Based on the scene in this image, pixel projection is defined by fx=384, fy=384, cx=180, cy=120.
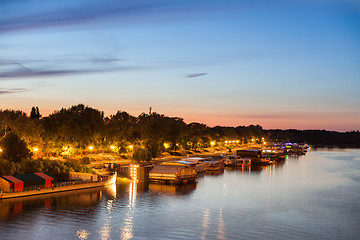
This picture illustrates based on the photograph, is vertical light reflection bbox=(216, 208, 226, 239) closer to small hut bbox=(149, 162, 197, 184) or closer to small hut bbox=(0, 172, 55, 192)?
small hut bbox=(0, 172, 55, 192)

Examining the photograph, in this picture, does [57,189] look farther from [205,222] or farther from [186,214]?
[205,222]

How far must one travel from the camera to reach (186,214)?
6084cm

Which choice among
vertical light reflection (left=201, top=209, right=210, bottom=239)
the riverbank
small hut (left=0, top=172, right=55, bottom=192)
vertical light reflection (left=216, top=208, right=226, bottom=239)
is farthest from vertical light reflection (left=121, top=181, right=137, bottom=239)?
small hut (left=0, top=172, right=55, bottom=192)

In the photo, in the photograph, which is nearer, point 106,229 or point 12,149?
point 106,229

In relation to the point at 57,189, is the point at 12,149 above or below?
above

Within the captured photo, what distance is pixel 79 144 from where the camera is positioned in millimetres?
119375

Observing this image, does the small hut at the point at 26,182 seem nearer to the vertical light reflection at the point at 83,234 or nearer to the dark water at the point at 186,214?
the dark water at the point at 186,214

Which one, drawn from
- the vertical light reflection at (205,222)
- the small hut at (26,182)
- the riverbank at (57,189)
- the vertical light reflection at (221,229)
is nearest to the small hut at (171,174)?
the riverbank at (57,189)

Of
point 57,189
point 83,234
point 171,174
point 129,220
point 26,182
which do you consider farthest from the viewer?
point 171,174

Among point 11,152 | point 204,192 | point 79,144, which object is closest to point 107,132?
point 79,144

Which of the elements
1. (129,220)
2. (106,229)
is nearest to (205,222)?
(129,220)

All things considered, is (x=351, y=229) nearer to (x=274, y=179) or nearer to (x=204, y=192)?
(x=204, y=192)

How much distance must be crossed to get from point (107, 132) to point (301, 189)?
70076mm

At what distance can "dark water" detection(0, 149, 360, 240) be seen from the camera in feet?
164
